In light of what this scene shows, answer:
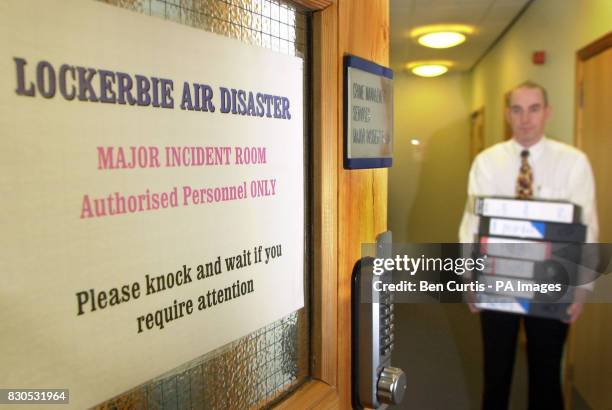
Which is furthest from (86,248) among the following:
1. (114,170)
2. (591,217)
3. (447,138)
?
(447,138)

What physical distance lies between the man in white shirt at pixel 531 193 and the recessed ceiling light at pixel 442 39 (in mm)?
1626

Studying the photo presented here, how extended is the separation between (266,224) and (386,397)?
11.7 inches

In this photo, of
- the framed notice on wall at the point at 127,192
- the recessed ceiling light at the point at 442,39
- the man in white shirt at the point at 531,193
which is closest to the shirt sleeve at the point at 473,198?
the man in white shirt at the point at 531,193

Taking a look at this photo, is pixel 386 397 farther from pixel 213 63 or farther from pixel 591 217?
pixel 591 217

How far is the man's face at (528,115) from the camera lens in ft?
6.97

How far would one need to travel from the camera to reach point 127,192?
0.34 m

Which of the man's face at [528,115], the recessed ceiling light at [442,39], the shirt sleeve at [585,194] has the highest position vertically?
the recessed ceiling light at [442,39]

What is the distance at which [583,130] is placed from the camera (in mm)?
2268

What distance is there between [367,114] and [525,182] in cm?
172

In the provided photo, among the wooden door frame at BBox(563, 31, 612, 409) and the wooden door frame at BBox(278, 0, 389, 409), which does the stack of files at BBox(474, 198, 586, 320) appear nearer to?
the wooden door frame at BBox(563, 31, 612, 409)

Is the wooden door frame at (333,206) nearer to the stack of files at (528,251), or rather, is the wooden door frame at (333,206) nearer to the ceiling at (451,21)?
the stack of files at (528,251)

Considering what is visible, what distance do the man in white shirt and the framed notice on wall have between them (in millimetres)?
1698

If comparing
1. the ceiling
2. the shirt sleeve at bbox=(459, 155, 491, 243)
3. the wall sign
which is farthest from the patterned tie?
the wall sign

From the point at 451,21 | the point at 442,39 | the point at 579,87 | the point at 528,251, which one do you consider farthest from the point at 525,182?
the point at 442,39
